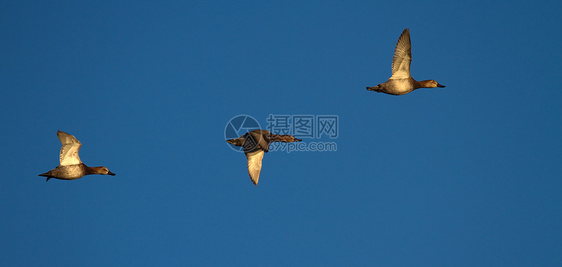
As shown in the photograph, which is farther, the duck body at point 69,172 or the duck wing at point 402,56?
the duck wing at point 402,56

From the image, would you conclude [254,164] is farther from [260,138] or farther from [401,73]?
[401,73]

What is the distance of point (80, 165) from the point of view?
34.6 meters

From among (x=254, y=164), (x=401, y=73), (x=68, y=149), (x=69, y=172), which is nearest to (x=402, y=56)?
(x=401, y=73)

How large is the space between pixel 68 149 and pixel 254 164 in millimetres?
9433

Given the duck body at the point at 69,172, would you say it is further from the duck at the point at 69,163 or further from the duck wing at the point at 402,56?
the duck wing at the point at 402,56

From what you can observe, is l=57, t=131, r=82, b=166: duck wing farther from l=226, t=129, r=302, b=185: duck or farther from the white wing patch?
the white wing patch

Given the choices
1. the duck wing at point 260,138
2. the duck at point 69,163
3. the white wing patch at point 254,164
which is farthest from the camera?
the white wing patch at point 254,164

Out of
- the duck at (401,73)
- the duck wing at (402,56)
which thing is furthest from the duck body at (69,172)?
the duck wing at (402,56)

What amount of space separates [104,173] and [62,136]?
3.84 meters

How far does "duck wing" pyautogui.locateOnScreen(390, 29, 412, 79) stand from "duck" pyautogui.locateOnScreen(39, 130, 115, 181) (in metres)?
16.5

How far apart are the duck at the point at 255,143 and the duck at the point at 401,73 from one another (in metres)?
5.35

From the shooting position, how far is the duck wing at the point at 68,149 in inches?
1299

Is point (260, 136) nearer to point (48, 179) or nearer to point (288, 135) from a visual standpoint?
point (288, 135)

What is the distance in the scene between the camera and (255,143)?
33.3 meters
